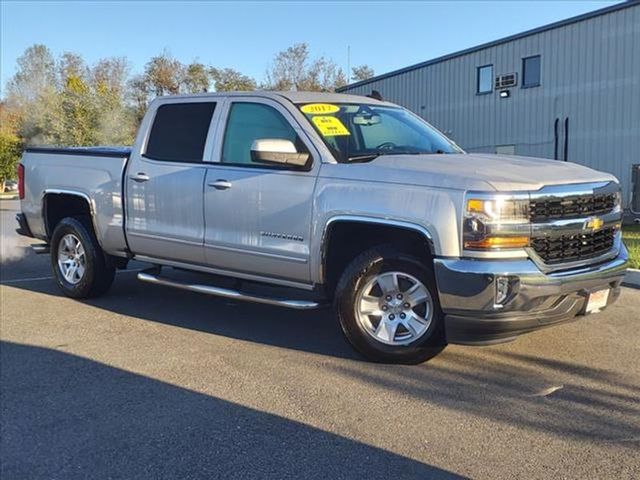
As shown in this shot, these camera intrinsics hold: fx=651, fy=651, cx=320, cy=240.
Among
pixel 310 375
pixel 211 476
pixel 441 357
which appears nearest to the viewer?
pixel 211 476

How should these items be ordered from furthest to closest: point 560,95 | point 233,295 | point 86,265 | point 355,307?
point 560,95, point 86,265, point 233,295, point 355,307

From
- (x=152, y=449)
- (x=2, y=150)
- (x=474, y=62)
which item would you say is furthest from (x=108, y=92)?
(x=152, y=449)

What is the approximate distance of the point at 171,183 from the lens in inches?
235

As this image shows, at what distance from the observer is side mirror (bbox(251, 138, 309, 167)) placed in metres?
5.09

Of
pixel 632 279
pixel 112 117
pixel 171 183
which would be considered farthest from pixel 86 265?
pixel 112 117

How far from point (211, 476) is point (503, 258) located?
7.39ft

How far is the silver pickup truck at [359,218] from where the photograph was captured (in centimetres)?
426

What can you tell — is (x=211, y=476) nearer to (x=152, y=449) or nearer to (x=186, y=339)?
(x=152, y=449)

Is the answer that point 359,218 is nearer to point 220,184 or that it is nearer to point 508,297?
point 508,297

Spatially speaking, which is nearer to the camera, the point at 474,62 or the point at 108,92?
the point at 474,62

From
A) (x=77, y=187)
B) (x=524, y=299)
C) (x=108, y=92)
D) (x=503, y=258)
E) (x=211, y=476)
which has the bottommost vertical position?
(x=211, y=476)

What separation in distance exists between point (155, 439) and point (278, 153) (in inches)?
94.2

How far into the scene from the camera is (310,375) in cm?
467

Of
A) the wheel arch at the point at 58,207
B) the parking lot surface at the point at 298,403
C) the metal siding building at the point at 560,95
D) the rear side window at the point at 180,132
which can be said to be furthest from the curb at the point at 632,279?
the metal siding building at the point at 560,95
